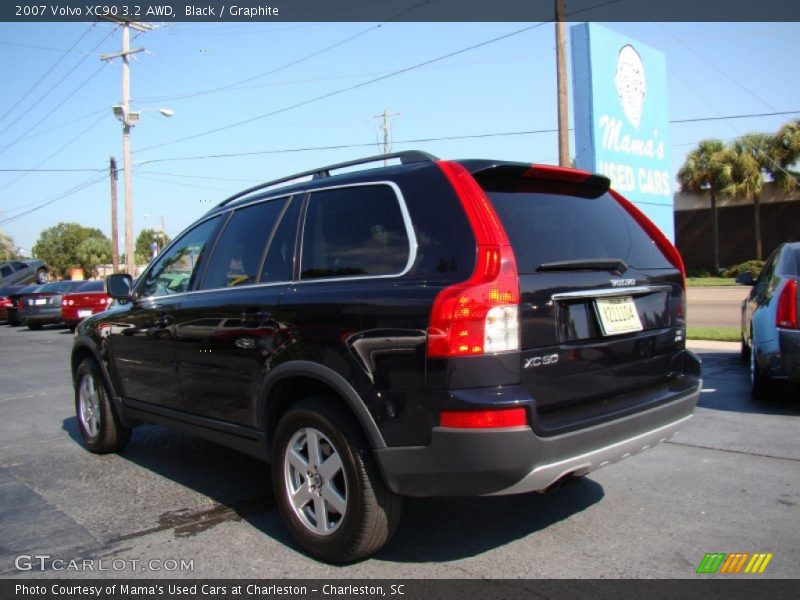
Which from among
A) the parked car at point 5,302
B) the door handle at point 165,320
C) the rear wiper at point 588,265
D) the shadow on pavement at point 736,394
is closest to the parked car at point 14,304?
the parked car at point 5,302

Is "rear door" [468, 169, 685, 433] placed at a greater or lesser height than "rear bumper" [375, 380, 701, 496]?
greater

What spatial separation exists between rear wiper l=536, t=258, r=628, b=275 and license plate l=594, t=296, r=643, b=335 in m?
0.15

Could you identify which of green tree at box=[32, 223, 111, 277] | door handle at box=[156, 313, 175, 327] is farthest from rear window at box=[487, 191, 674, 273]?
green tree at box=[32, 223, 111, 277]

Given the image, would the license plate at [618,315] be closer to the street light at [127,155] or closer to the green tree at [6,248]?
the street light at [127,155]

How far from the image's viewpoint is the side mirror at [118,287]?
5316 mm

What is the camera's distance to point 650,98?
14312 millimetres

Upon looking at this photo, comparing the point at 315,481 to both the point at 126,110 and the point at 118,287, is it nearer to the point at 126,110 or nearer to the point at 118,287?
the point at 118,287

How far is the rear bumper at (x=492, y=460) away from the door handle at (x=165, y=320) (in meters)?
2.12

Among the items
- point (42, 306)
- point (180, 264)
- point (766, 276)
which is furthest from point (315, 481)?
point (42, 306)

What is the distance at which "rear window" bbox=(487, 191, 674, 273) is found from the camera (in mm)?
3197

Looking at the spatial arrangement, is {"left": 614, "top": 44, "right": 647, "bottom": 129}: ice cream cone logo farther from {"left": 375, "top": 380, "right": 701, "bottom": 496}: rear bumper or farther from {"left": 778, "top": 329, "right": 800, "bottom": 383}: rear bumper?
{"left": 375, "top": 380, "right": 701, "bottom": 496}: rear bumper

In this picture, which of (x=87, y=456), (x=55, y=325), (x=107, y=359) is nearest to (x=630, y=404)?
(x=107, y=359)
